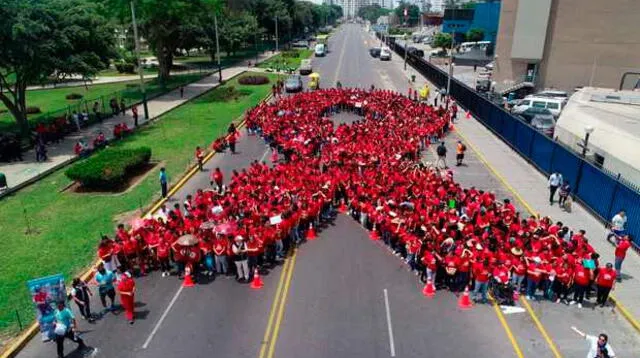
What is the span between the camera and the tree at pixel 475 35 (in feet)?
354

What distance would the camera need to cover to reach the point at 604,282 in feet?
42.2

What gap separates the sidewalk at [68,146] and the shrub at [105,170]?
333 centimetres

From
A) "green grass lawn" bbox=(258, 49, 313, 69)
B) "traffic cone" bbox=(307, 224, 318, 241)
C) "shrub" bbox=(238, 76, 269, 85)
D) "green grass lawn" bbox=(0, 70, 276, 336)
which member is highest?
"green grass lawn" bbox=(258, 49, 313, 69)

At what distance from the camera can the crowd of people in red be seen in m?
13.6

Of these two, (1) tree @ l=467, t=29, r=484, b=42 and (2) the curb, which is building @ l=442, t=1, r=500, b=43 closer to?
(1) tree @ l=467, t=29, r=484, b=42

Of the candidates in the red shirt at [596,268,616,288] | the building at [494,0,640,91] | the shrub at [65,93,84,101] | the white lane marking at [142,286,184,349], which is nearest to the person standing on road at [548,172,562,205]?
the red shirt at [596,268,616,288]

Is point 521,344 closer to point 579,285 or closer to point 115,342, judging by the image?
point 579,285

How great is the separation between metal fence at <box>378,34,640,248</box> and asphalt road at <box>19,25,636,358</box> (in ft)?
23.1

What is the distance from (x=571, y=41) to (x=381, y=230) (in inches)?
1573

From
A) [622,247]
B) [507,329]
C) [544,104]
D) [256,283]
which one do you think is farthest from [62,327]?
[544,104]

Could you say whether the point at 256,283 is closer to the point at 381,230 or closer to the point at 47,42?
the point at 381,230

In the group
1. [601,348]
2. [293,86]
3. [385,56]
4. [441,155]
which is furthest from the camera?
[385,56]

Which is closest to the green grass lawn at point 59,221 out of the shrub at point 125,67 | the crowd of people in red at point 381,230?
the crowd of people in red at point 381,230

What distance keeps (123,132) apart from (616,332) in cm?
2999
